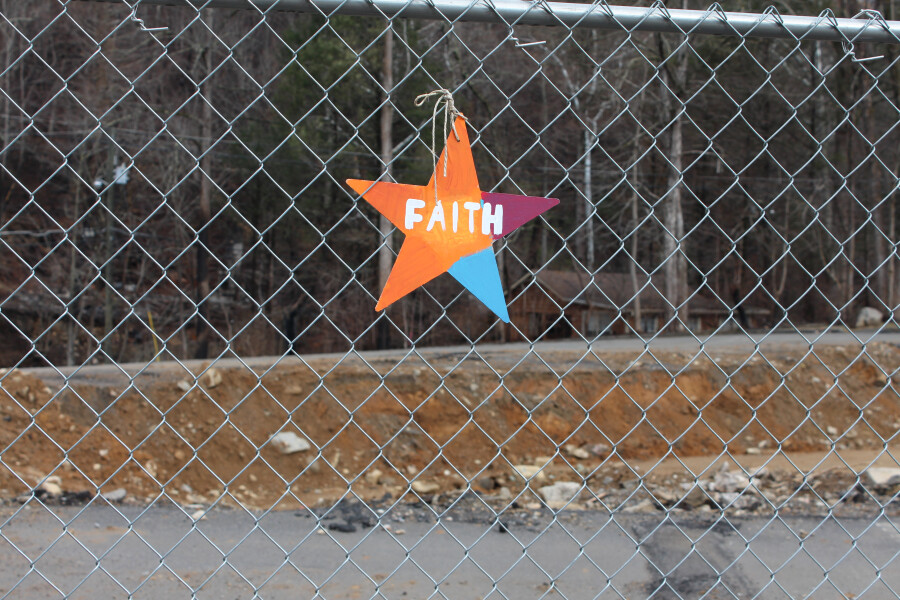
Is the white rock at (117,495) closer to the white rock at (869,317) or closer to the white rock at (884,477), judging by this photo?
the white rock at (884,477)

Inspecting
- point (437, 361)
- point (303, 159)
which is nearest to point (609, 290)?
point (303, 159)

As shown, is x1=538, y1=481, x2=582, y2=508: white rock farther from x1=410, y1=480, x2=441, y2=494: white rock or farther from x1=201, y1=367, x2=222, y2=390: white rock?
x1=201, y1=367, x2=222, y2=390: white rock

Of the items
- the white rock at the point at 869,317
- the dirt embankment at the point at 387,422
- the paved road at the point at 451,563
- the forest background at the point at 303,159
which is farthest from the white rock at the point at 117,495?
the white rock at the point at 869,317

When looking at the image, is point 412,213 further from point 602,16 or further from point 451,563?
point 451,563

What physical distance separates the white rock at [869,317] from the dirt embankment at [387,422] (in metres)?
9.94

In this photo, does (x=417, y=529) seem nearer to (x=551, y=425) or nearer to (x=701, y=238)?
(x=551, y=425)

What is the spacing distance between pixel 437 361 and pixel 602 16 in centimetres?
897

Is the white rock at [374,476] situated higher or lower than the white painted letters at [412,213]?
lower

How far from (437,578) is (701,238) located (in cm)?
2815

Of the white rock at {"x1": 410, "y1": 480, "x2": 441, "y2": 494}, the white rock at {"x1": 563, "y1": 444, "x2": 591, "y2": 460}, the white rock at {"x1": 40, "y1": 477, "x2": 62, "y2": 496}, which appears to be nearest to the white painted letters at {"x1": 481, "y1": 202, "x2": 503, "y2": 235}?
the white rock at {"x1": 40, "y1": 477, "x2": 62, "y2": 496}

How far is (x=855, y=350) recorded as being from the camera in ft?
38.3

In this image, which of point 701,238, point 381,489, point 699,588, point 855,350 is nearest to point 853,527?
point 699,588

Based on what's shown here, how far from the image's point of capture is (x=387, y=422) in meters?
9.41

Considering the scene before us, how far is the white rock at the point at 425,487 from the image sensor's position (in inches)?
289
